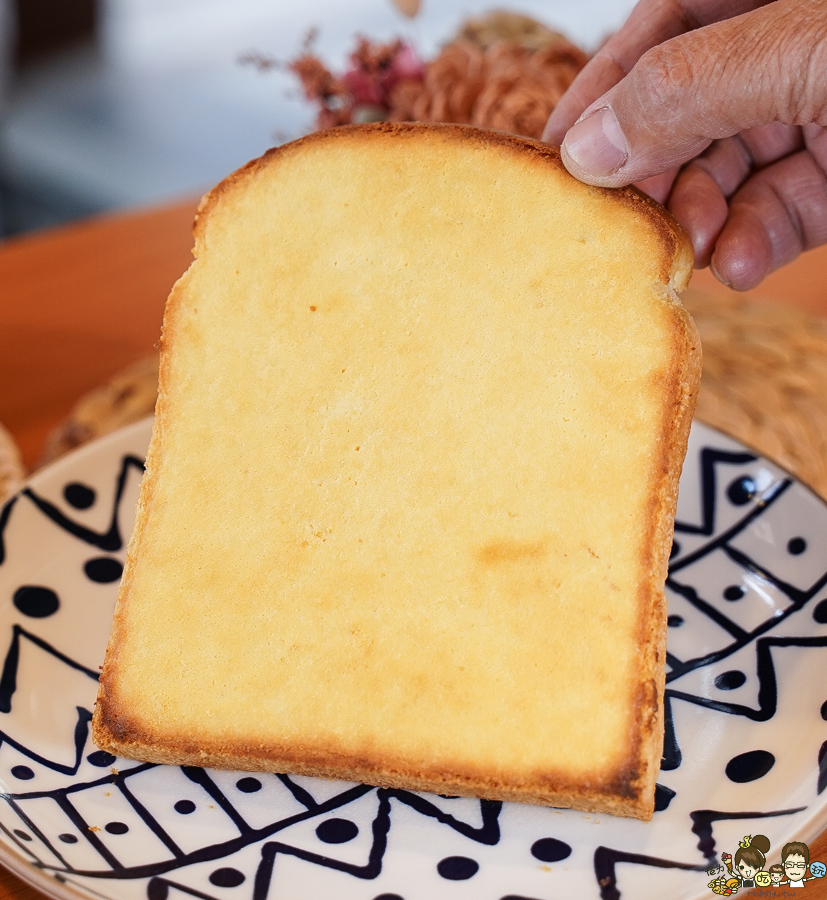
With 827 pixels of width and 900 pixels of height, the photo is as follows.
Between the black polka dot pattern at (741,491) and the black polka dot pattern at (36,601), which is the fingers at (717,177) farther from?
the black polka dot pattern at (36,601)

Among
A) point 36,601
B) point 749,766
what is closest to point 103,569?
point 36,601

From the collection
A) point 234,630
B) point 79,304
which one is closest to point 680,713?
point 234,630

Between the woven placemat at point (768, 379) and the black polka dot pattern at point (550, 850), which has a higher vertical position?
the woven placemat at point (768, 379)

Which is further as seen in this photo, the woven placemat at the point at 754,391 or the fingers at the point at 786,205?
the woven placemat at the point at 754,391

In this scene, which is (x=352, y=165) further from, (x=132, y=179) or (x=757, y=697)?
(x=132, y=179)

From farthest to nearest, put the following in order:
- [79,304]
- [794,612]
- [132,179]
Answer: [132,179] → [79,304] → [794,612]

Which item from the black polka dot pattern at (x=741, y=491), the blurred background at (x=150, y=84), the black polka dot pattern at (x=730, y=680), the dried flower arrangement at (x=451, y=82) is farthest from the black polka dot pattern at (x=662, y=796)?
the blurred background at (x=150, y=84)
